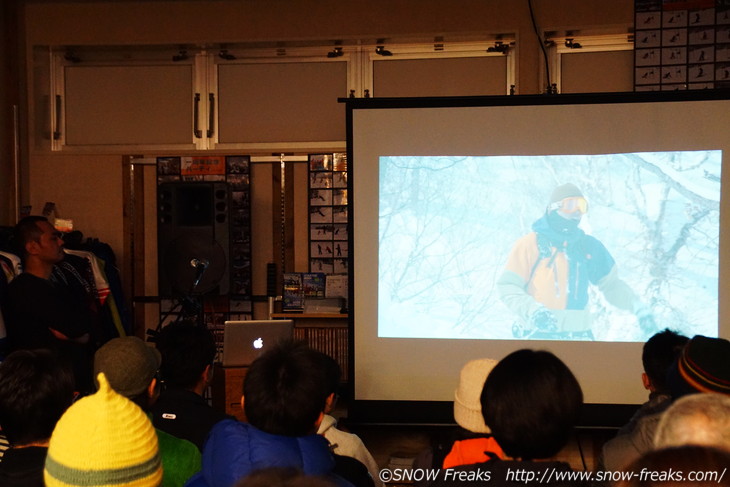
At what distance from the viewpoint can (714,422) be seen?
130 cm

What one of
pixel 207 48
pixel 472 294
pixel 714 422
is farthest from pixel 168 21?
pixel 714 422

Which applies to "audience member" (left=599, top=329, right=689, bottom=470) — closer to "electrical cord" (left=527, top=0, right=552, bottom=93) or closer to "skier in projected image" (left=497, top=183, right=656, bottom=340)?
"skier in projected image" (left=497, top=183, right=656, bottom=340)

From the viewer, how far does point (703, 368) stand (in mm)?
1835

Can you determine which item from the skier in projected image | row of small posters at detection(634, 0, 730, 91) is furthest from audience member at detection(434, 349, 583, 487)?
row of small posters at detection(634, 0, 730, 91)

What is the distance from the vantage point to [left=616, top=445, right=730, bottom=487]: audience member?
86cm

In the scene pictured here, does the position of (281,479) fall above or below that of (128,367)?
above

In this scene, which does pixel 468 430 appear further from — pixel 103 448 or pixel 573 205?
pixel 573 205

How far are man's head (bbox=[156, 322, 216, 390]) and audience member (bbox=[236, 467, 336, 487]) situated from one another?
1709 millimetres

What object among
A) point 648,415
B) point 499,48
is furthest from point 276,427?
point 499,48

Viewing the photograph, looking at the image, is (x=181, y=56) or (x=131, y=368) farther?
(x=181, y=56)

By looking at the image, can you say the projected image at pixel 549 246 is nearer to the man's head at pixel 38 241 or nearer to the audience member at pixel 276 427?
the man's head at pixel 38 241

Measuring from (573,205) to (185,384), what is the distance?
106 inches

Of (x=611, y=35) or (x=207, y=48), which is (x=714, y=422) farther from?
(x=207, y=48)

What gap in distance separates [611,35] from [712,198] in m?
1.73
